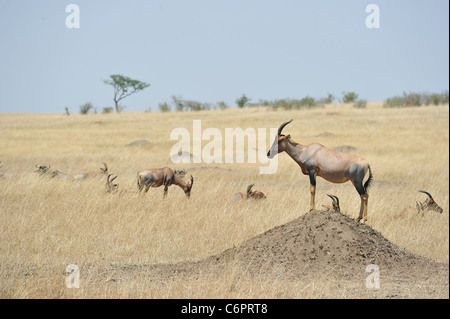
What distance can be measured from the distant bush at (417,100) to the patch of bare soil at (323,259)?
4715 centimetres

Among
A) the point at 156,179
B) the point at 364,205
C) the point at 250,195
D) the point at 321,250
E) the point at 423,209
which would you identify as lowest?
the point at 423,209

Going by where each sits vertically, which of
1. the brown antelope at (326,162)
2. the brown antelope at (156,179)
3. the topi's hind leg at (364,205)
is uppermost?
the brown antelope at (326,162)

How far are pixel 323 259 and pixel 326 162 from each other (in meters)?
1.22

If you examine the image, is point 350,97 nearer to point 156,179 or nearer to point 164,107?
point 164,107

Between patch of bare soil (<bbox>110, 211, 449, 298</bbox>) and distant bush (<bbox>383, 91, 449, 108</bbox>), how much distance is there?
155 feet

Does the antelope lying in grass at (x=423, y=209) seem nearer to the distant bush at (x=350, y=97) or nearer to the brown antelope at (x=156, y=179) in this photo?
the brown antelope at (x=156, y=179)

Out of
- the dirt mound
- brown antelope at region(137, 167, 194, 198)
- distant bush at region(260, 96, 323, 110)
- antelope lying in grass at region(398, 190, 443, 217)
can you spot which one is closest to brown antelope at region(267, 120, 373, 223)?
the dirt mound

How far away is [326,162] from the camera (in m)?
6.98

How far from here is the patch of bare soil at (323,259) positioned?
21.4 ft

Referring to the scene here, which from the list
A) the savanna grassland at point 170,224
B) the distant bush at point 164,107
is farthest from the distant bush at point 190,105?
the savanna grassland at point 170,224

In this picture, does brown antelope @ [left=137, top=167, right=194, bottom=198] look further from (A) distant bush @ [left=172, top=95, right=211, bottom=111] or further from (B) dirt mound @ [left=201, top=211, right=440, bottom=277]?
(A) distant bush @ [left=172, top=95, right=211, bottom=111]

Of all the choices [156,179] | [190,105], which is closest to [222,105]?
[190,105]

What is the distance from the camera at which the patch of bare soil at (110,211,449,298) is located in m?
6.51
